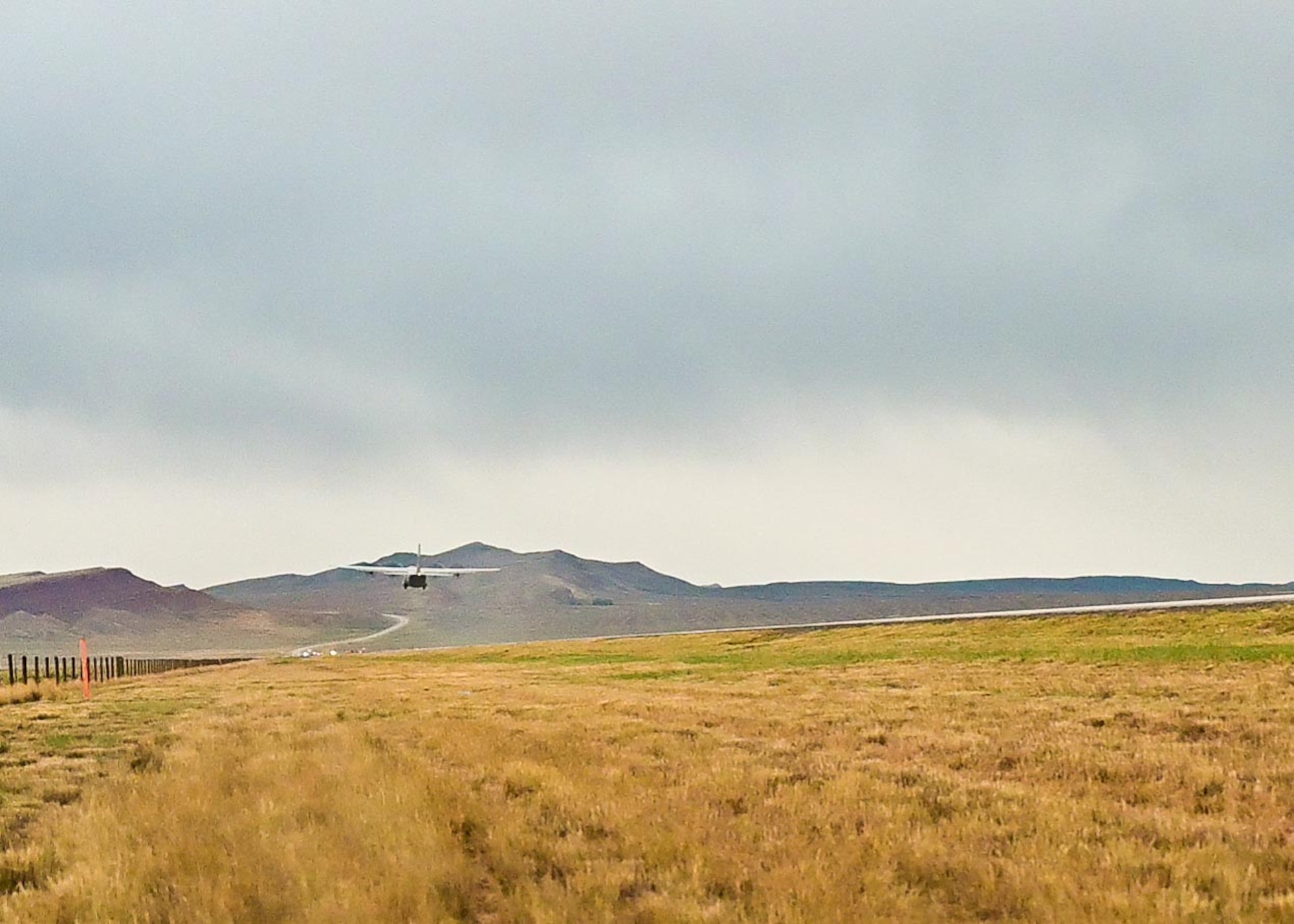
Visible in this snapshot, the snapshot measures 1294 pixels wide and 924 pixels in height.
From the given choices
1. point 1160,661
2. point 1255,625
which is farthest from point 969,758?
point 1255,625

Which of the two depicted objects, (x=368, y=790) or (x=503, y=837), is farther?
(x=368, y=790)

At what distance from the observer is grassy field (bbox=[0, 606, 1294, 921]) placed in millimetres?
7754

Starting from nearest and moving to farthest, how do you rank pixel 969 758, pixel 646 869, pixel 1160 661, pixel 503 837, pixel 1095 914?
pixel 1095 914 → pixel 646 869 → pixel 503 837 → pixel 969 758 → pixel 1160 661

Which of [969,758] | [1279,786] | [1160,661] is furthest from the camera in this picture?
[1160,661]

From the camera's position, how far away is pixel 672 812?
34.6 ft

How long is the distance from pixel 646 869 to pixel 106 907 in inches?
163

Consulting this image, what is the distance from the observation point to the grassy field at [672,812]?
775 centimetres

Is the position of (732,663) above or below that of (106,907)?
below

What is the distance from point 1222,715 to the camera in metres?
18.7

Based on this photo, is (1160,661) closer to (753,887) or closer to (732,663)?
(732,663)

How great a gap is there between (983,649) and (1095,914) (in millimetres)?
45133

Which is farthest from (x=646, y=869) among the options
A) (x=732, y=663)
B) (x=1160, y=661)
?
(x=732, y=663)

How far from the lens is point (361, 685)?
39.5 metres

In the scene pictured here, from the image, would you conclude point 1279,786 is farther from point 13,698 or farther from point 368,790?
point 13,698
